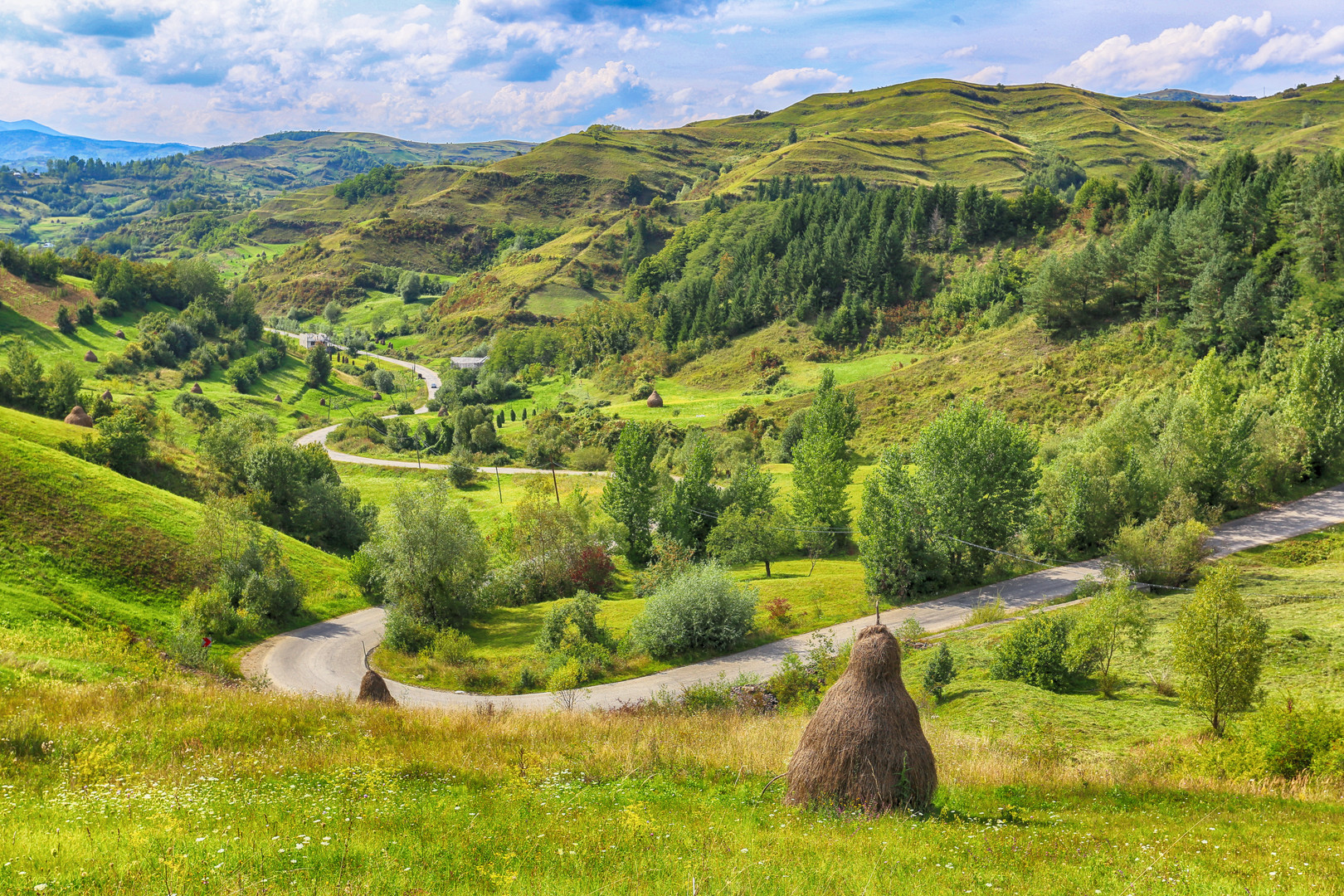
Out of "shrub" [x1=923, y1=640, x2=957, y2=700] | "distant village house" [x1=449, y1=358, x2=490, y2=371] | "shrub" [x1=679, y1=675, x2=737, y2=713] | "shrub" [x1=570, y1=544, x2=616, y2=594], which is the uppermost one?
"distant village house" [x1=449, y1=358, x2=490, y2=371]

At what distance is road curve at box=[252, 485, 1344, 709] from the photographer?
33.5m

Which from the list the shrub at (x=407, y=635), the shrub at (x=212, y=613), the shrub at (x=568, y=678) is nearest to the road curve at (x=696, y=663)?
the shrub at (x=568, y=678)

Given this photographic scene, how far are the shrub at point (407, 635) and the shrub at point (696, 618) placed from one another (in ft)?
38.6

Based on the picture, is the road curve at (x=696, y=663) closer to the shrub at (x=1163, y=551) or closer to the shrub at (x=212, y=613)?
the shrub at (x=212, y=613)

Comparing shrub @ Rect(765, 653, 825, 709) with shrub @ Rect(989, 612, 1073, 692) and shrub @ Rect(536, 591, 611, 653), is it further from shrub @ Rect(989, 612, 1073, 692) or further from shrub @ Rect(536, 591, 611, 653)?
shrub @ Rect(536, 591, 611, 653)

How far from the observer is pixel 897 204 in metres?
128

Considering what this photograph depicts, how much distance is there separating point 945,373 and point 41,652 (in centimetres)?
8705

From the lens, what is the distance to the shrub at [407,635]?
3916cm

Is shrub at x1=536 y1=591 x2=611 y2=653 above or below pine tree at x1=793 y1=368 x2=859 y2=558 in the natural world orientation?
below

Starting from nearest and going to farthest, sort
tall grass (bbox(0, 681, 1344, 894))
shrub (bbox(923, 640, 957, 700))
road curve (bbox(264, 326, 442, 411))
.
Answer: 1. tall grass (bbox(0, 681, 1344, 894))
2. shrub (bbox(923, 640, 957, 700))
3. road curve (bbox(264, 326, 442, 411))

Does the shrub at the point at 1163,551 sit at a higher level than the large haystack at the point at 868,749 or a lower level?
lower

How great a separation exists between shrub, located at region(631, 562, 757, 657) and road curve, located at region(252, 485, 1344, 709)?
1.23m

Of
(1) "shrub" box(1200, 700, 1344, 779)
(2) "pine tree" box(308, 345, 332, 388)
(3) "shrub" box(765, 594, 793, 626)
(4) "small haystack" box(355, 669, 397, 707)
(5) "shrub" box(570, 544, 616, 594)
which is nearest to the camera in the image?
(1) "shrub" box(1200, 700, 1344, 779)

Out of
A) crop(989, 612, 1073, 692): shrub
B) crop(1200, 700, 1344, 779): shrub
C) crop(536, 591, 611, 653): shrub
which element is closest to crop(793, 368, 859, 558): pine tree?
crop(536, 591, 611, 653): shrub
